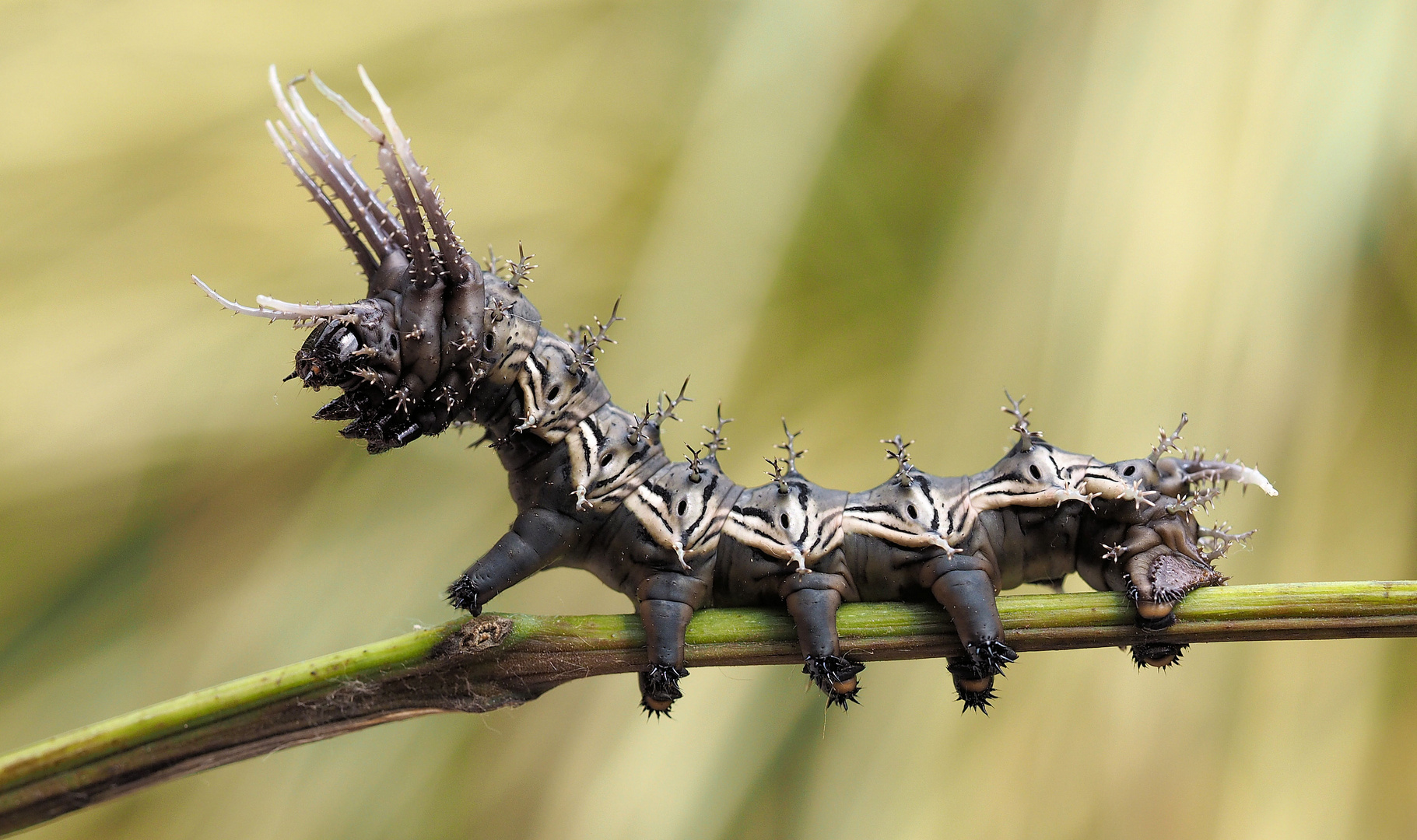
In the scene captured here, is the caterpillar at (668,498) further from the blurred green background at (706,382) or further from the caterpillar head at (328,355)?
the blurred green background at (706,382)

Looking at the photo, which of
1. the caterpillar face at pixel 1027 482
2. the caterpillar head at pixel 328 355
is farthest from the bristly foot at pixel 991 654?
the caterpillar head at pixel 328 355

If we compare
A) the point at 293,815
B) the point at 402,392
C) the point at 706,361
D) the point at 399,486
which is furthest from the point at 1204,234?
the point at 293,815

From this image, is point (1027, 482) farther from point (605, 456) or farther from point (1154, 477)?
point (605, 456)

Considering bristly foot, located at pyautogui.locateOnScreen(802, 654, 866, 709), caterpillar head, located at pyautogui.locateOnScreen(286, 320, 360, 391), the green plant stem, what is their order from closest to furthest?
1. the green plant stem
2. caterpillar head, located at pyautogui.locateOnScreen(286, 320, 360, 391)
3. bristly foot, located at pyautogui.locateOnScreen(802, 654, 866, 709)

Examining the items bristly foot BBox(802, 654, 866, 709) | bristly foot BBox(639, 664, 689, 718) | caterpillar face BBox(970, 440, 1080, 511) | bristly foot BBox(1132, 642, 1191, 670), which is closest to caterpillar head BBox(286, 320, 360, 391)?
bristly foot BBox(639, 664, 689, 718)

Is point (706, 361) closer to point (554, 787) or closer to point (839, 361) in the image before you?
point (839, 361)

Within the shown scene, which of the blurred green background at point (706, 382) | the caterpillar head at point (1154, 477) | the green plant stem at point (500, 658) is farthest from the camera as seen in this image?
the blurred green background at point (706, 382)

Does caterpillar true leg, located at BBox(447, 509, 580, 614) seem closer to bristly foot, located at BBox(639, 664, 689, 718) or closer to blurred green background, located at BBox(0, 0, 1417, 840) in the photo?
bristly foot, located at BBox(639, 664, 689, 718)
